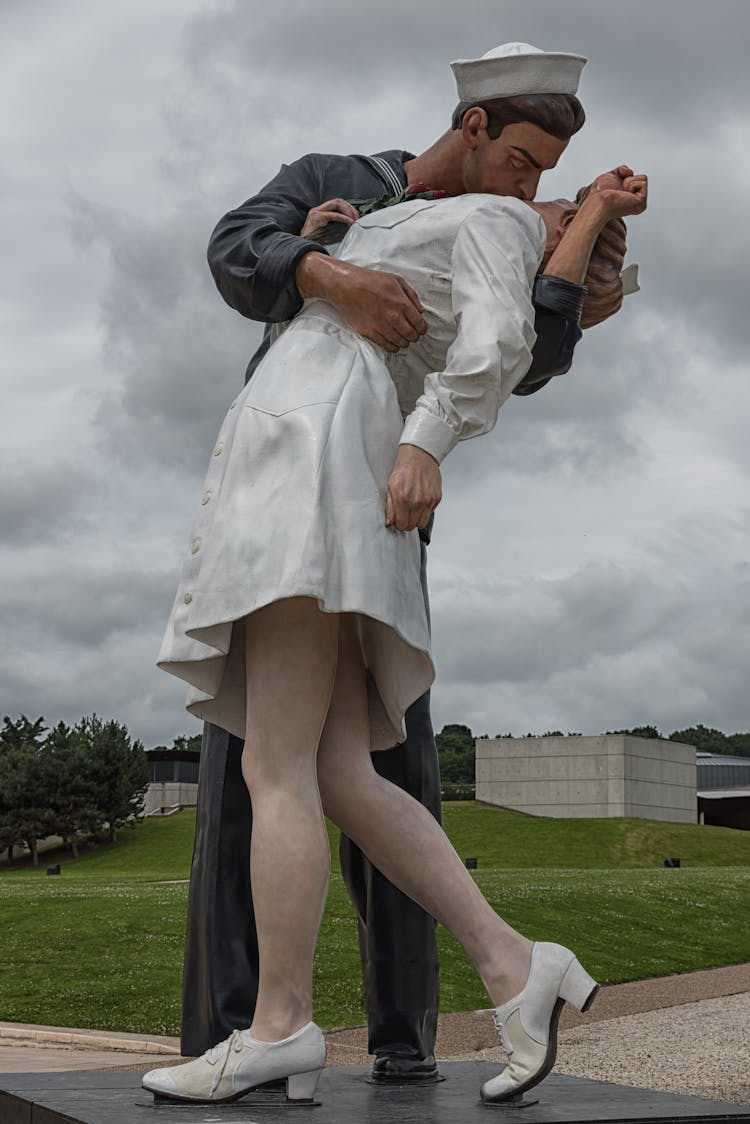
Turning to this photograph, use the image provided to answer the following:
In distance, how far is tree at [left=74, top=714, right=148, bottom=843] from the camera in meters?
51.0

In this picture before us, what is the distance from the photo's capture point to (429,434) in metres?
3.06

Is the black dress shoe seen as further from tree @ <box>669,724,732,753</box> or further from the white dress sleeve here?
tree @ <box>669,724,732,753</box>

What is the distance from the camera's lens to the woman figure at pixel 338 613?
2896 mm

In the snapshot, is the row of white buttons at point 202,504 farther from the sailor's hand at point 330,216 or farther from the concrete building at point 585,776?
the concrete building at point 585,776

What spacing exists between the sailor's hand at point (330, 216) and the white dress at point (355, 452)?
152 millimetres

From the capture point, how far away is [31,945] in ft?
45.0

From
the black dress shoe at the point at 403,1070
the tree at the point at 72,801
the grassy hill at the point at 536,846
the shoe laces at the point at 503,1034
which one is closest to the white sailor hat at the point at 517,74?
the shoe laces at the point at 503,1034

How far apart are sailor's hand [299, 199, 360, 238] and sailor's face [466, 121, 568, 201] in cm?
34

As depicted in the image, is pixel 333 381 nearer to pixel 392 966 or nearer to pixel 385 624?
pixel 385 624

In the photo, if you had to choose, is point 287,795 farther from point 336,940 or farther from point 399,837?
point 336,940

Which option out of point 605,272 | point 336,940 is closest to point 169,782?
point 336,940

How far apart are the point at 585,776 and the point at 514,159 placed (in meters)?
53.9

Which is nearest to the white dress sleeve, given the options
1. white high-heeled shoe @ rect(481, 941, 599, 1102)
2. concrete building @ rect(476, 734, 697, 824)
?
white high-heeled shoe @ rect(481, 941, 599, 1102)

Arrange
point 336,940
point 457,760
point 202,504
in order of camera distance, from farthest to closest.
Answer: point 457,760, point 336,940, point 202,504
